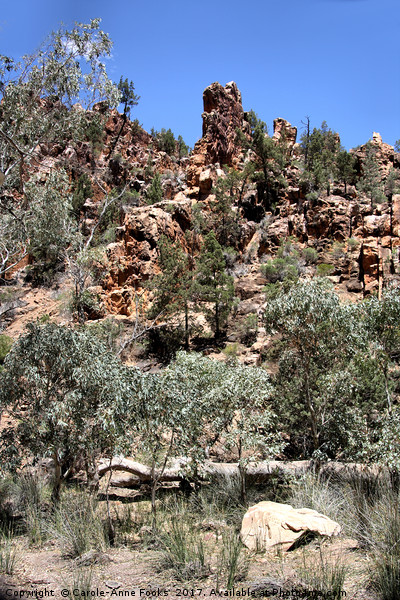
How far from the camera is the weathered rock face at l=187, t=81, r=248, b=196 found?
3747cm

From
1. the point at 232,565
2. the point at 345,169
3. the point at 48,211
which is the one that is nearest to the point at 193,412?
the point at 232,565

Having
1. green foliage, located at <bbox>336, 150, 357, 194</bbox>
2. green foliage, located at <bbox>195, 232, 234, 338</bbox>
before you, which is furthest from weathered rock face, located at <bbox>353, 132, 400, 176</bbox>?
green foliage, located at <bbox>195, 232, 234, 338</bbox>

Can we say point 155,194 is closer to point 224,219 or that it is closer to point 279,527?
point 224,219

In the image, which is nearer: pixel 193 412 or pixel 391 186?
pixel 193 412

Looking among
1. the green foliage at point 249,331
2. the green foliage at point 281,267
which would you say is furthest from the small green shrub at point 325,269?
the green foliage at point 249,331

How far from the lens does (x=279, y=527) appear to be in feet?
22.2

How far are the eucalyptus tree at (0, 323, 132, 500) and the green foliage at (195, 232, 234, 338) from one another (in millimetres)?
13842

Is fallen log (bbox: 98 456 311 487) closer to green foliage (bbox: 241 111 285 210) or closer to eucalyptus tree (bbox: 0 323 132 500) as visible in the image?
eucalyptus tree (bbox: 0 323 132 500)

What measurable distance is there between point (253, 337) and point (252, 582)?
16.7m

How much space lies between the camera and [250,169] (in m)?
34.1

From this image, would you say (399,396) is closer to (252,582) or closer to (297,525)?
(297,525)

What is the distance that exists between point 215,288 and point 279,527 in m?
16.3

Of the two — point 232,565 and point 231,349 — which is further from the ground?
point 231,349

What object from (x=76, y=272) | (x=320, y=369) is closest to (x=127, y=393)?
(x=320, y=369)
